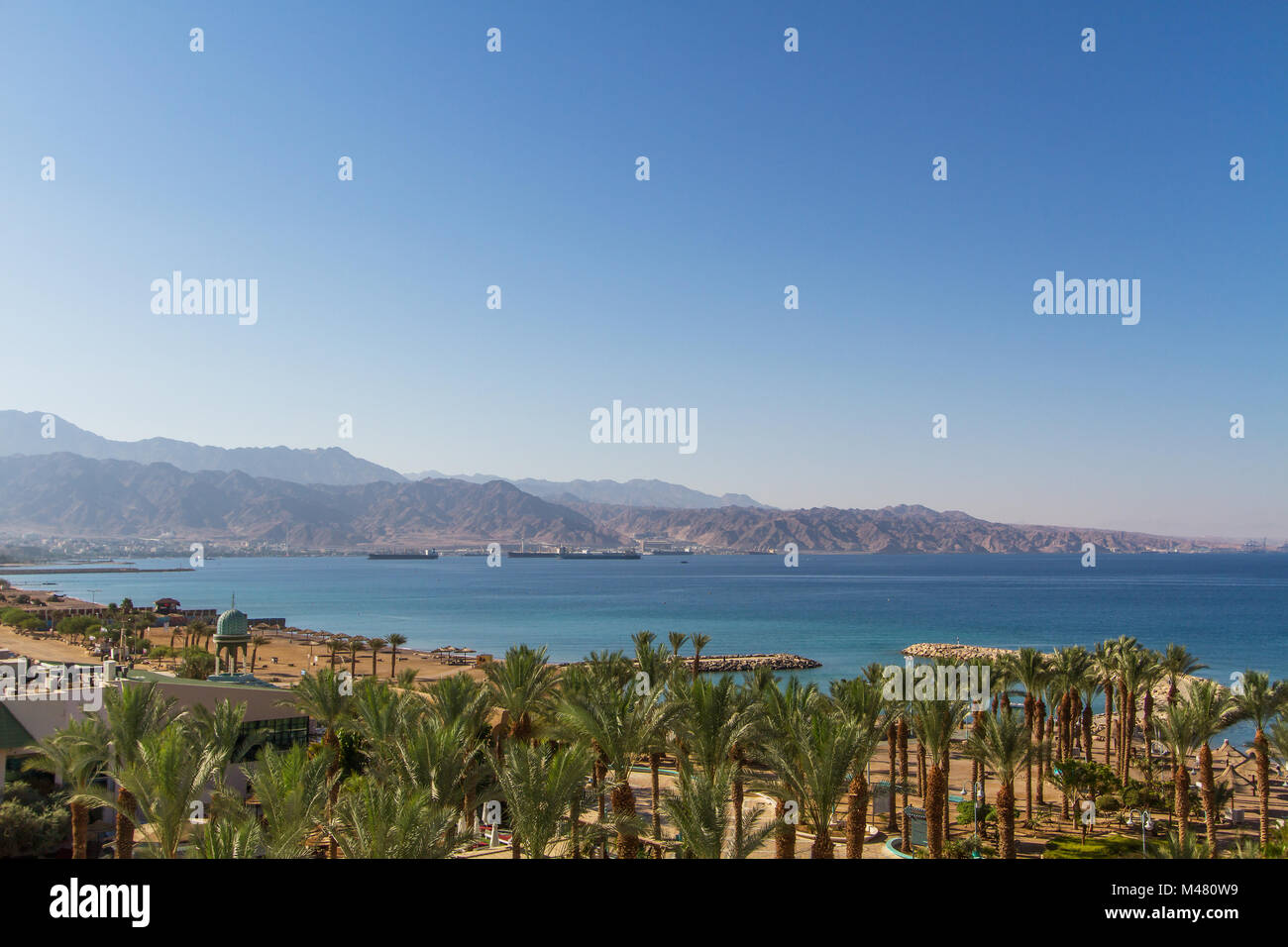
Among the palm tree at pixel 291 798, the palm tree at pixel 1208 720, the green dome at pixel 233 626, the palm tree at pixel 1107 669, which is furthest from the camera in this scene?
the green dome at pixel 233 626

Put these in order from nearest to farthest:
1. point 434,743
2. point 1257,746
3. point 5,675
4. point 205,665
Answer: point 434,743
point 1257,746
point 5,675
point 205,665

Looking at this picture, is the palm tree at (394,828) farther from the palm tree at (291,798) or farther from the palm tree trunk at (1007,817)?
the palm tree trunk at (1007,817)

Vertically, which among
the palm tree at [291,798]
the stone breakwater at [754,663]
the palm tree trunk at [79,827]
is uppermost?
the palm tree at [291,798]

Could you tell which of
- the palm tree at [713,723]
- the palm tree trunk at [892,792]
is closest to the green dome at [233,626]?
the palm tree at [713,723]

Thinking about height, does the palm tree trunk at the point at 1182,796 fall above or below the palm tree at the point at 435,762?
below

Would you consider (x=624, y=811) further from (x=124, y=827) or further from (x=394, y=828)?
(x=124, y=827)

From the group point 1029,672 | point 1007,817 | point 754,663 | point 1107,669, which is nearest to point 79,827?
point 1007,817
